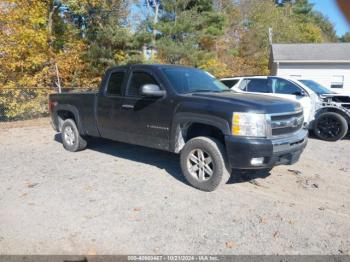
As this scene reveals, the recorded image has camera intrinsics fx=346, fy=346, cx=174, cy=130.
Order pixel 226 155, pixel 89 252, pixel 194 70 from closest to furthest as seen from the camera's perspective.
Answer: pixel 89 252 → pixel 226 155 → pixel 194 70

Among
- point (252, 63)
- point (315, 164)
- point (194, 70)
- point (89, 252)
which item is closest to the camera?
point (89, 252)

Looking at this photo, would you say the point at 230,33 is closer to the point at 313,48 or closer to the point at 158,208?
the point at 313,48

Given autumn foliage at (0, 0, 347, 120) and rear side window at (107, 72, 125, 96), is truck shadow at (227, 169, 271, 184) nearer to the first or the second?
rear side window at (107, 72, 125, 96)

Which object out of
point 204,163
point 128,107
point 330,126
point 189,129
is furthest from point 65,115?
point 330,126

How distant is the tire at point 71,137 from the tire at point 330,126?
6432 millimetres

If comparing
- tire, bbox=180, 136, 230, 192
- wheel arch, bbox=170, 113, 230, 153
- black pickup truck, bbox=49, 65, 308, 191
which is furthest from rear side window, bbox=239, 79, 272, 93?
tire, bbox=180, 136, 230, 192

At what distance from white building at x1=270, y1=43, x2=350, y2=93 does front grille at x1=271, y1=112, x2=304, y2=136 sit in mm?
20288

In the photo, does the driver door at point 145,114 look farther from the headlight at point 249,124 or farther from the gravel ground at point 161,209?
the headlight at point 249,124

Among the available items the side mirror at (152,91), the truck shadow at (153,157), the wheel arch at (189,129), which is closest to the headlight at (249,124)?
the wheel arch at (189,129)

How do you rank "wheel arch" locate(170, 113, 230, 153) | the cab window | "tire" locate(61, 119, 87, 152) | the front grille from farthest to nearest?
the cab window, "tire" locate(61, 119, 87, 152), "wheel arch" locate(170, 113, 230, 153), the front grille

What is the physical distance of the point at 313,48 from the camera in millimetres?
26812

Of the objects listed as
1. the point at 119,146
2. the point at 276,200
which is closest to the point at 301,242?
the point at 276,200

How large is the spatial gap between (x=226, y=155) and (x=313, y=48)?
24793mm

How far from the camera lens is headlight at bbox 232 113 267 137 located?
481 centimetres
